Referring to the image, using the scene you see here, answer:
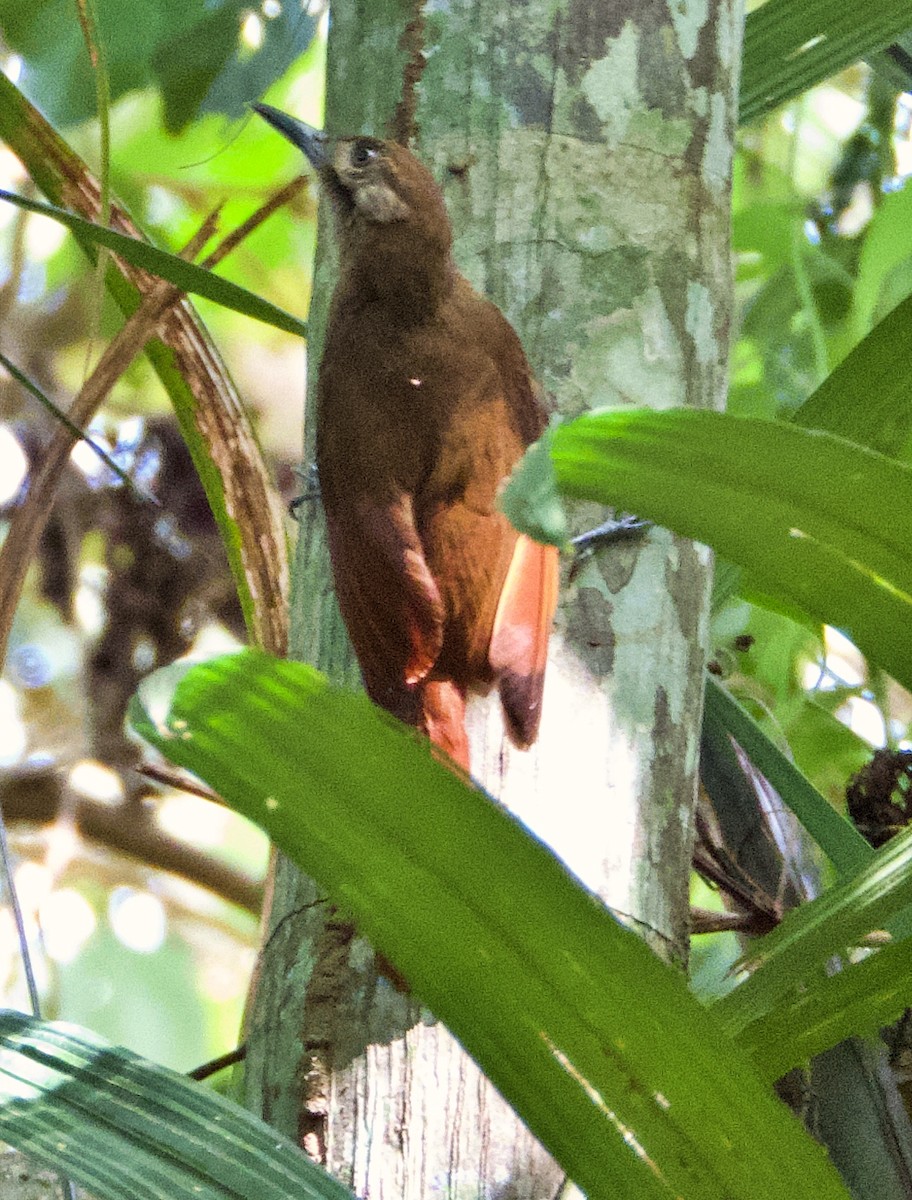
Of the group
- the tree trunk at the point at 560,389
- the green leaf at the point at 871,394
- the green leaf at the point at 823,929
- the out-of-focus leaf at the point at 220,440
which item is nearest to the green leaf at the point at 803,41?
the tree trunk at the point at 560,389

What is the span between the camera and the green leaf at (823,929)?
0.59 meters

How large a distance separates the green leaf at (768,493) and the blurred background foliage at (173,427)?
113 centimetres

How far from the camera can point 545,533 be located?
1.68 ft

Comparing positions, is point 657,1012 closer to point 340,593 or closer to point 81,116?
point 340,593

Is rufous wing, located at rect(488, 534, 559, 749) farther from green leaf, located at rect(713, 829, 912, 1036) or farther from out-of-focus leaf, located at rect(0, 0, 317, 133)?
out-of-focus leaf, located at rect(0, 0, 317, 133)

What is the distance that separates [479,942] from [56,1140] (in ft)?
0.78

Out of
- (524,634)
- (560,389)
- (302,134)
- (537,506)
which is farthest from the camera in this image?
(302,134)

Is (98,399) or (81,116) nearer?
(98,399)

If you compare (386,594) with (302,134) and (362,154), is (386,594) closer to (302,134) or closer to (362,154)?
(362,154)

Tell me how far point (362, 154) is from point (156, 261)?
0.21 m

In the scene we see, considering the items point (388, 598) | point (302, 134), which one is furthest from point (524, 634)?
point (302, 134)

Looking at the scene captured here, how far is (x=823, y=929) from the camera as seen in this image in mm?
618

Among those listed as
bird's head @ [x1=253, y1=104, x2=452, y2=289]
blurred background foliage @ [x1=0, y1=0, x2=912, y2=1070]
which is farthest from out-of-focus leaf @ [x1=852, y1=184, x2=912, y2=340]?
bird's head @ [x1=253, y1=104, x2=452, y2=289]

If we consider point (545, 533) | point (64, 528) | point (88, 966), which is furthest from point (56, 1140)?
point (88, 966)
